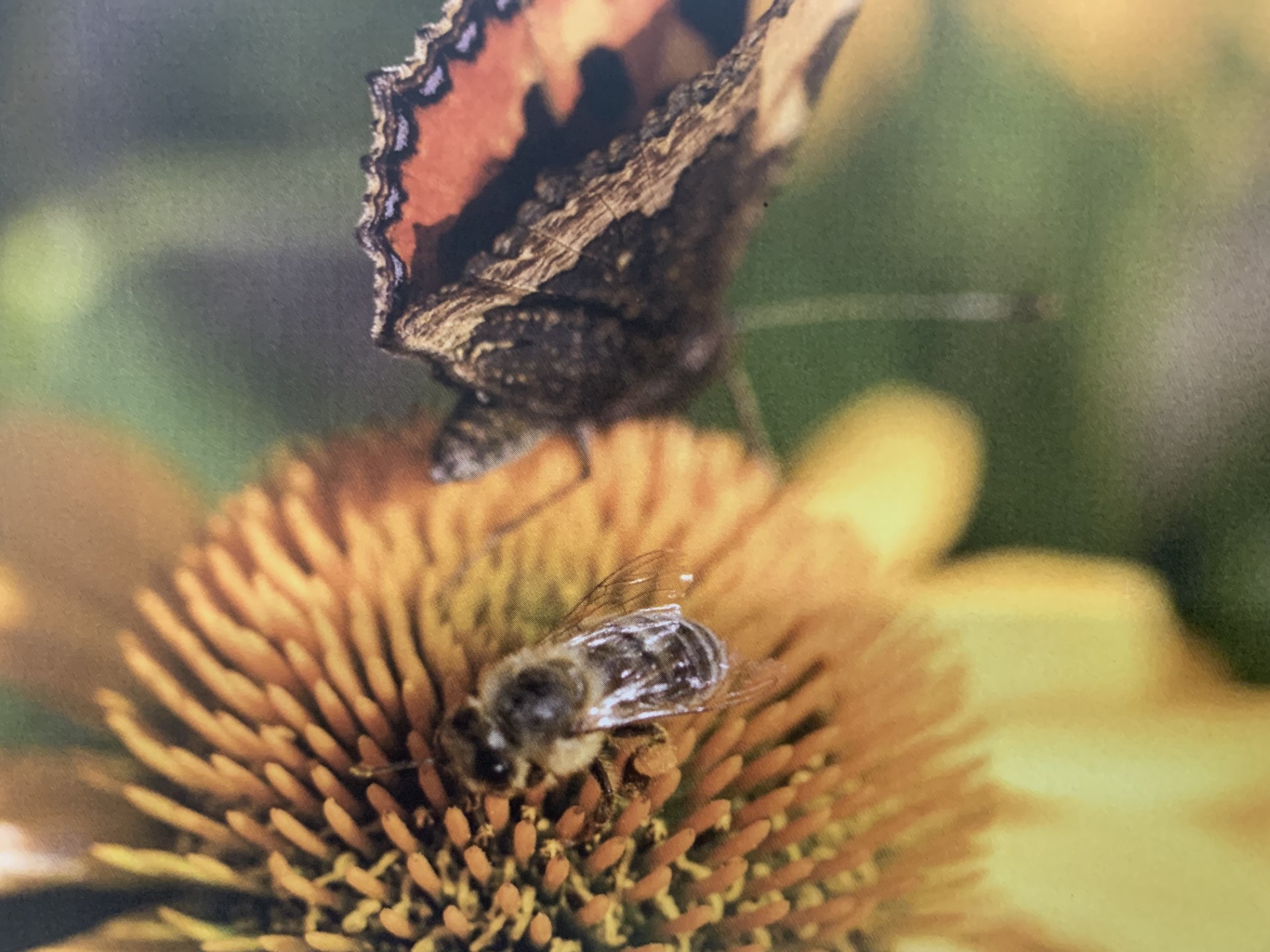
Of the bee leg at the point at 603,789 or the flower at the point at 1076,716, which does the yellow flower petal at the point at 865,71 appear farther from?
the bee leg at the point at 603,789

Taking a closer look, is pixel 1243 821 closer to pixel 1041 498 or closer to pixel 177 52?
pixel 1041 498

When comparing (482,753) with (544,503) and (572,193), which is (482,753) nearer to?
(544,503)

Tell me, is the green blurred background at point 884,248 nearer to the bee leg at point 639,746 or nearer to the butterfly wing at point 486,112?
the butterfly wing at point 486,112

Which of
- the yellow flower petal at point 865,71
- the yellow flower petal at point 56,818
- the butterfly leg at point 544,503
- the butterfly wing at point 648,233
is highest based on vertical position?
the yellow flower petal at point 865,71

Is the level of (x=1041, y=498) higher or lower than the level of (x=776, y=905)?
higher

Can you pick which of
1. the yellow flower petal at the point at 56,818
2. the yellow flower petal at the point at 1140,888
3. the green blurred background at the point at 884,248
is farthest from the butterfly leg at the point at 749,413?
the yellow flower petal at the point at 56,818

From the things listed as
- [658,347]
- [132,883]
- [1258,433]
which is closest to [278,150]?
[658,347]

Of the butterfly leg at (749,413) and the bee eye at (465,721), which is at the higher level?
the butterfly leg at (749,413)
